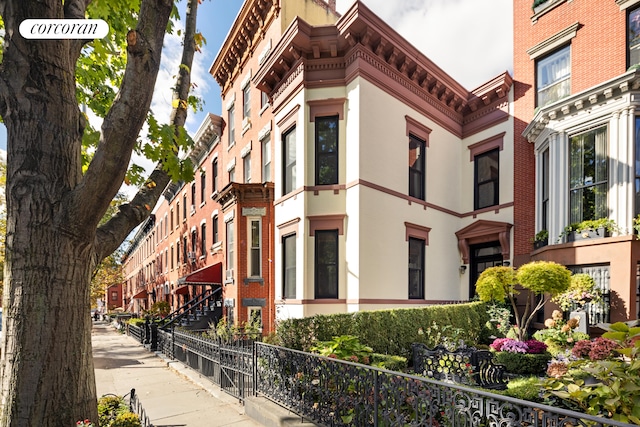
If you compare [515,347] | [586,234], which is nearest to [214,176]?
[515,347]

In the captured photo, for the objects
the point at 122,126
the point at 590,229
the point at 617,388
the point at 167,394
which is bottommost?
the point at 167,394

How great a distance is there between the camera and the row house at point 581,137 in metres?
10.9

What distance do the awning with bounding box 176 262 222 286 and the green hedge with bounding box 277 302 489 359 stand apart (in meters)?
10.8

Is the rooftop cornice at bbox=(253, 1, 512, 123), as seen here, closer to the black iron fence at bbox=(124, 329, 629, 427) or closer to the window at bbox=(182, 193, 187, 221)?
the black iron fence at bbox=(124, 329, 629, 427)

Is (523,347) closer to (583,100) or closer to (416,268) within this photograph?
(416,268)

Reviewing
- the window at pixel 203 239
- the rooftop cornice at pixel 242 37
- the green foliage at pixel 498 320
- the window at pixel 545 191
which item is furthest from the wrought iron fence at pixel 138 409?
the window at pixel 203 239

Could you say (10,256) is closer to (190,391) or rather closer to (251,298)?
(190,391)

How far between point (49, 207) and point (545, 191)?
15169 millimetres

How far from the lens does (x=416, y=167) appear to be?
14531 millimetres

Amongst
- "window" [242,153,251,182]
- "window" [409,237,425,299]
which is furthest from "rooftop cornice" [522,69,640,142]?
"window" [242,153,251,182]

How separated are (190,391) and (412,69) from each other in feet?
41.2

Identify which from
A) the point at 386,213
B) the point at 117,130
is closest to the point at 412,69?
the point at 386,213

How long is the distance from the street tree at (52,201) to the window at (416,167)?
11554mm

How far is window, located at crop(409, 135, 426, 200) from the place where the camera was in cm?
1424
